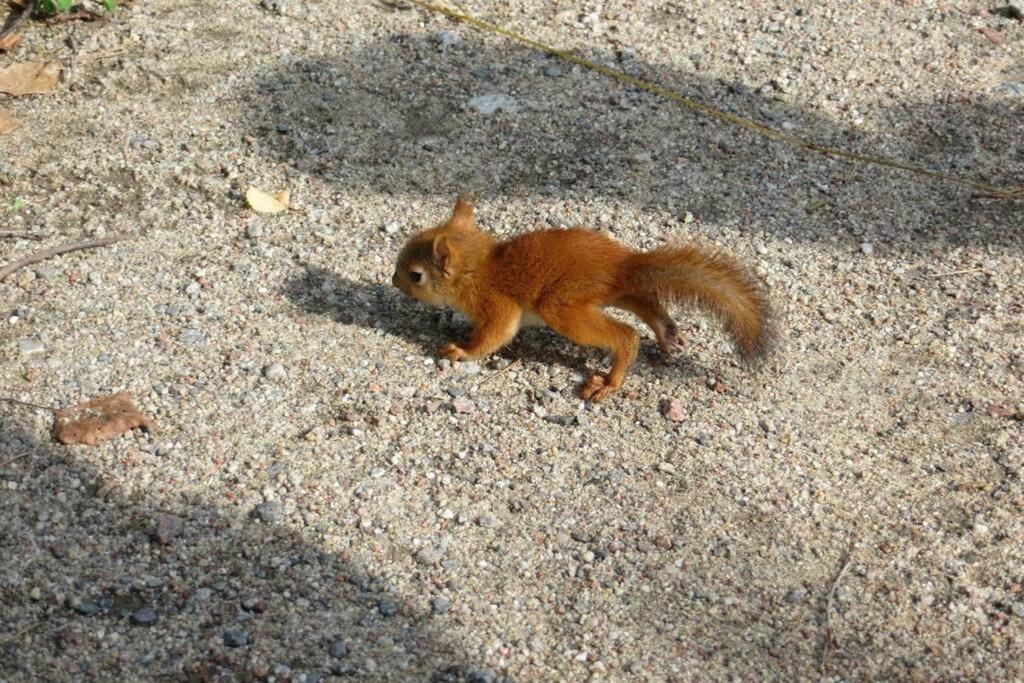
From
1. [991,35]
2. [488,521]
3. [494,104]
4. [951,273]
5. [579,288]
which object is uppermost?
[991,35]

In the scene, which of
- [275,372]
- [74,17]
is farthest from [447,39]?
[275,372]

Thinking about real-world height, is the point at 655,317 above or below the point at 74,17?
above

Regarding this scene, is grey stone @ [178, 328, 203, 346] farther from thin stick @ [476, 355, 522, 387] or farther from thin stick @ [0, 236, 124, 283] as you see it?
thin stick @ [476, 355, 522, 387]

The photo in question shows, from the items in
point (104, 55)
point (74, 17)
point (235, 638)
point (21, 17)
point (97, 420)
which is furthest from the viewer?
point (74, 17)

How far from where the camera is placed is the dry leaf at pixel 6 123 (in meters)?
5.97

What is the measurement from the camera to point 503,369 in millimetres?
4875

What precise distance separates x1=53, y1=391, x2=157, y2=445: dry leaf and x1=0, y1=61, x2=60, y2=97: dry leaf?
→ 240 cm

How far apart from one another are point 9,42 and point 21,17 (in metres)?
0.20

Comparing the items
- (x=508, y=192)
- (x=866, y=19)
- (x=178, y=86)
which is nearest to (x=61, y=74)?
(x=178, y=86)

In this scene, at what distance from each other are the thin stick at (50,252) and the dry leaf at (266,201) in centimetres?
59

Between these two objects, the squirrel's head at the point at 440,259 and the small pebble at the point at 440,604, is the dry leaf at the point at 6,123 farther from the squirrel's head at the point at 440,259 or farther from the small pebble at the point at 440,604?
the small pebble at the point at 440,604

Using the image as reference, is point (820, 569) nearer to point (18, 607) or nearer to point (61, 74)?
point (18, 607)

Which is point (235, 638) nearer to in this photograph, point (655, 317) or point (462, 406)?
point (462, 406)

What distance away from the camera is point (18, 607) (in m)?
3.74
